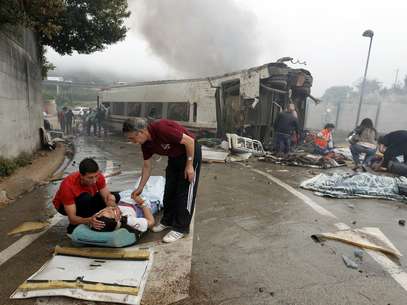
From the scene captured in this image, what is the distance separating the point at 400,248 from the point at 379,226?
0.82 meters

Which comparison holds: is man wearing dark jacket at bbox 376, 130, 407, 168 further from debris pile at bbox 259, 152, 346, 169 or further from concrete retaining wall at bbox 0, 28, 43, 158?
concrete retaining wall at bbox 0, 28, 43, 158

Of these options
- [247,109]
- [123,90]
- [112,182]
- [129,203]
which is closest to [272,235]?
[129,203]

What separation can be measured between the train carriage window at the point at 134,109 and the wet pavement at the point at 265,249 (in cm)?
1202

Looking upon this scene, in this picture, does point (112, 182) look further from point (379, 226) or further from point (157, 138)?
point (379, 226)

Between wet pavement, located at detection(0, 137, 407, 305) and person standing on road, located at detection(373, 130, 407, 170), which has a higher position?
person standing on road, located at detection(373, 130, 407, 170)

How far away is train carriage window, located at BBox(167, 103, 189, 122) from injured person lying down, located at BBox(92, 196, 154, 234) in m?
10.5

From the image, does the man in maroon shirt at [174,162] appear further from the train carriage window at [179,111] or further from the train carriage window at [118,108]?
the train carriage window at [118,108]

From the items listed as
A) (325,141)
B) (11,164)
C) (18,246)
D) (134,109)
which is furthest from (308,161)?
(134,109)

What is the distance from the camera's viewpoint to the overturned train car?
12.4m

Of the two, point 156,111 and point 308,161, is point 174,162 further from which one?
point 156,111

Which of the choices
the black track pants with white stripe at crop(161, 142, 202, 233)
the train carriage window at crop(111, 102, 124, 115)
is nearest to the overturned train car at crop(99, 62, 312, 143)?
the train carriage window at crop(111, 102, 124, 115)

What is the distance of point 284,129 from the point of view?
11.2m

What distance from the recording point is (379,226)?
469 centimetres

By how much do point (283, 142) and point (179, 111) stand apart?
542 cm
